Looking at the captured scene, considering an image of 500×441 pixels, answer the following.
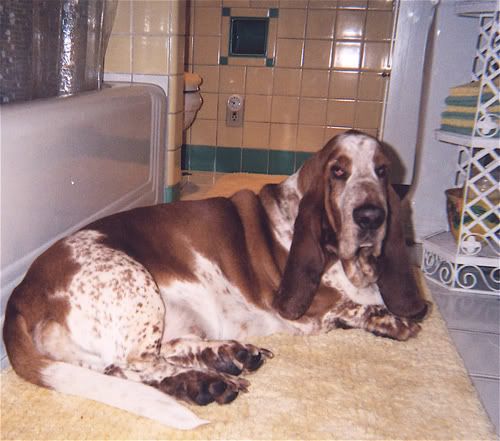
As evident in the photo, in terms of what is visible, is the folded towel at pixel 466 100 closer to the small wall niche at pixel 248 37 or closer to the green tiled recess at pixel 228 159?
the small wall niche at pixel 248 37

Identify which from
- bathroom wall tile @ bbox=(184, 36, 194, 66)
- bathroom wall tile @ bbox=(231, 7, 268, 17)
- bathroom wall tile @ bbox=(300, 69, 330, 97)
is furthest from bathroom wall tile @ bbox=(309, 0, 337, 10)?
bathroom wall tile @ bbox=(184, 36, 194, 66)

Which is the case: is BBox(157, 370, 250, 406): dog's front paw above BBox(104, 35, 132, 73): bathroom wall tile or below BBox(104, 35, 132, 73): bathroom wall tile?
below

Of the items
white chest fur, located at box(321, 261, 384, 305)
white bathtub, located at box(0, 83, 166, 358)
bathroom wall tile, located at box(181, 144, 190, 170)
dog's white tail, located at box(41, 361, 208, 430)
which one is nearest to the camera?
dog's white tail, located at box(41, 361, 208, 430)

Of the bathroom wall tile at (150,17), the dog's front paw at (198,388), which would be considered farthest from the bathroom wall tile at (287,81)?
the dog's front paw at (198,388)

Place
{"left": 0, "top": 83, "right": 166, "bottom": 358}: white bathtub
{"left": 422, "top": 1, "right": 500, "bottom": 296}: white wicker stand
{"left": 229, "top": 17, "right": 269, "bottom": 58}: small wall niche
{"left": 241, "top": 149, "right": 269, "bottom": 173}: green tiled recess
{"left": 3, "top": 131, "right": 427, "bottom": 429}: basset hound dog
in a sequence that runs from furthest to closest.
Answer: {"left": 241, "top": 149, "right": 269, "bottom": 173}: green tiled recess < {"left": 229, "top": 17, "right": 269, "bottom": 58}: small wall niche < {"left": 422, "top": 1, "right": 500, "bottom": 296}: white wicker stand < {"left": 0, "top": 83, "right": 166, "bottom": 358}: white bathtub < {"left": 3, "top": 131, "right": 427, "bottom": 429}: basset hound dog

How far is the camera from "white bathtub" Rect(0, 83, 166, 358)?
2.01 m

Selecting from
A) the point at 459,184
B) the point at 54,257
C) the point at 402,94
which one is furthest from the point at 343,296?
the point at 402,94

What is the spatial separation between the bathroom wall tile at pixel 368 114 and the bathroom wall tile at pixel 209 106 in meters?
1.37

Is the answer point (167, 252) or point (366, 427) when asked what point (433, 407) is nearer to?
point (366, 427)

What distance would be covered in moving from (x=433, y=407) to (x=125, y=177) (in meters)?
1.95

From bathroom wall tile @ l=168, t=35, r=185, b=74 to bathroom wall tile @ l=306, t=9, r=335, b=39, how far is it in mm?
2061

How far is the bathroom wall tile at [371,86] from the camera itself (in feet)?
17.7

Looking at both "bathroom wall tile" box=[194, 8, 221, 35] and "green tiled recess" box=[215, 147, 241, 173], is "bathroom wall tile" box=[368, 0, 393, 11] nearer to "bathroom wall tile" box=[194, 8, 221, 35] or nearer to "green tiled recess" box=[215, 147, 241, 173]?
"bathroom wall tile" box=[194, 8, 221, 35]

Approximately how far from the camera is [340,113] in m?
5.52
